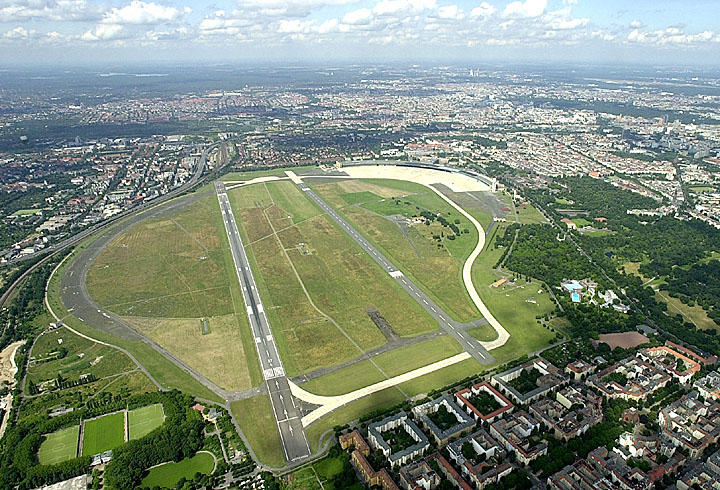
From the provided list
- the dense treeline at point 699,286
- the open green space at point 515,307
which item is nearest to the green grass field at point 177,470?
the open green space at point 515,307

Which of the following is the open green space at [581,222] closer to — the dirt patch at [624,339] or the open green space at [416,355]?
the dirt patch at [624,339]

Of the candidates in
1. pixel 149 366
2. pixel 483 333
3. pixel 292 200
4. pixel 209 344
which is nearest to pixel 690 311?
pixel 483 333

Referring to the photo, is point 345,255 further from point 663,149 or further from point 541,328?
point 663,149

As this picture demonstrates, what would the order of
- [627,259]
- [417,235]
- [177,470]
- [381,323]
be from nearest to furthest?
[177,470], [381,323], [627,259], [417,235]

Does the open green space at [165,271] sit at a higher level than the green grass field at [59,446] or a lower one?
higher

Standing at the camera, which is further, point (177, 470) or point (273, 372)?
point (273, 372)

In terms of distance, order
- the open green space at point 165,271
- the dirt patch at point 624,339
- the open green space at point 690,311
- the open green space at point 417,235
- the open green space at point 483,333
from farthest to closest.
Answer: the open green space at point 417,235
the open green space at point 165,271
the open green space at point 690,311
the open green space at point 483,333
the dirt patch at point 624,339

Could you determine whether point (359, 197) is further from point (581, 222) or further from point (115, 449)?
point (115, 449)
